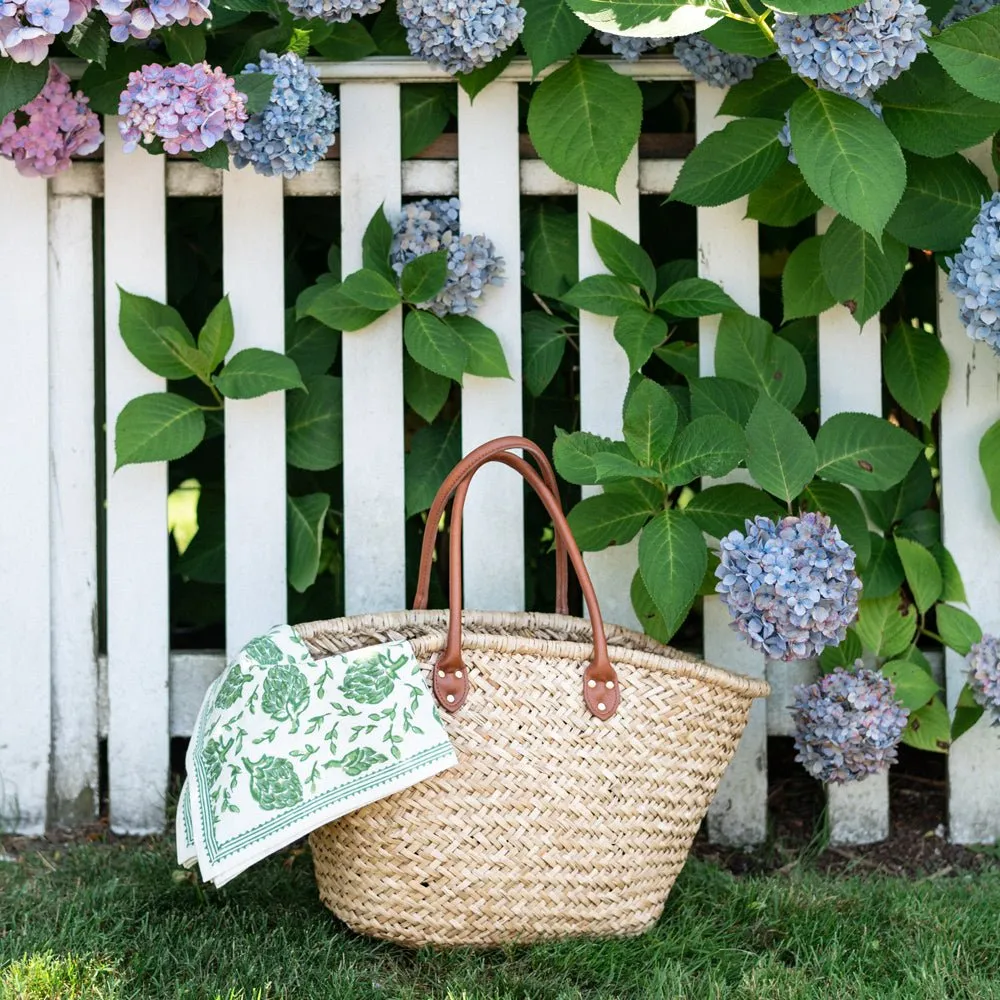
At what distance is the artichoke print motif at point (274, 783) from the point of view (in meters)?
1.54

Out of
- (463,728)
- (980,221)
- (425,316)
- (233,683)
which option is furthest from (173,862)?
(980,221)

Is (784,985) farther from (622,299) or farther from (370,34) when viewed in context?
(370,34)

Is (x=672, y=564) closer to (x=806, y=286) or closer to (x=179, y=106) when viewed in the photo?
(x=806, y=286)

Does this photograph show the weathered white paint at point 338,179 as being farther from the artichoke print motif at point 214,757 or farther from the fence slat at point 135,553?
the artichoke print motif at point 214,757

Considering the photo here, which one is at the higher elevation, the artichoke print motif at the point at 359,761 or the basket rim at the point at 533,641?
the basket rim at the point at 533,641

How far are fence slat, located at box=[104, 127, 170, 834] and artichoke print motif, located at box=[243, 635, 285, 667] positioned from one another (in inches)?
20.1

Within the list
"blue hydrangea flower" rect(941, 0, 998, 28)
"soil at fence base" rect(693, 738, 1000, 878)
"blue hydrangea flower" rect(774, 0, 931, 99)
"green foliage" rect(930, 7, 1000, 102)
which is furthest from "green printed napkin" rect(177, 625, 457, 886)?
"blue hydrangea flower" rect(941, 0, 998, 28)

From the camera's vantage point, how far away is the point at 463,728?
1612 millimetres

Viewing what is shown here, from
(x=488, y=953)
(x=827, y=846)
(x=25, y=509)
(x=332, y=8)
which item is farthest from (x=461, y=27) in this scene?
(x=827, y=846)

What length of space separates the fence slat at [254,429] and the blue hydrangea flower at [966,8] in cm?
104

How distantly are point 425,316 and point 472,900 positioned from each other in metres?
0.87

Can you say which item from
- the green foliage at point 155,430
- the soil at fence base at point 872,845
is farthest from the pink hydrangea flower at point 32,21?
the soil at fence base at point 872,845

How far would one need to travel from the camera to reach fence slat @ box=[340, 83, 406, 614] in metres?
2.04

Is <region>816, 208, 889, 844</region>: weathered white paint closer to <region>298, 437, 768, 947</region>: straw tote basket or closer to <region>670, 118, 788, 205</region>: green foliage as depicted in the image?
<region>670, 118, 788, 205</region>: green foliage
